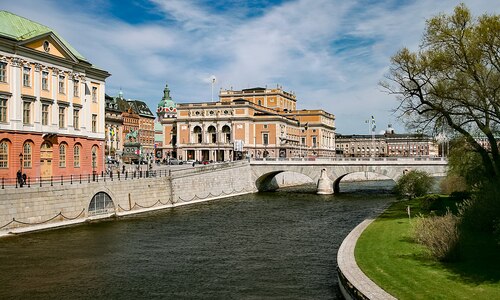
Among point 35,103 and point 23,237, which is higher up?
point 35,103

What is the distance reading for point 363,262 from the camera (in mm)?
22172

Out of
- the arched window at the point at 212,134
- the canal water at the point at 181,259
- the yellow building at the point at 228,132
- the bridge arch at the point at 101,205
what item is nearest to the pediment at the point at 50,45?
the bridge arch at the point at 101,205

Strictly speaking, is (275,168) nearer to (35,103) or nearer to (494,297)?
(35,103)

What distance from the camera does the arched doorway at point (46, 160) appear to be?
47.8 metres

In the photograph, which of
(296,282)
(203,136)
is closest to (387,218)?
(296,282)

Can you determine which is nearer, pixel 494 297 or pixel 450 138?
pixel 494 297

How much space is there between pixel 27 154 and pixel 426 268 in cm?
3824

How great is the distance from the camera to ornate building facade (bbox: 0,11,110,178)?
43.8 meters

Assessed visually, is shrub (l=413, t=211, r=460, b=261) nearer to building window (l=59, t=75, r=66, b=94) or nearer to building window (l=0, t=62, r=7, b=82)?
building window (l=0, t=62, r=7, b=82)

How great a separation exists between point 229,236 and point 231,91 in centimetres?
12032

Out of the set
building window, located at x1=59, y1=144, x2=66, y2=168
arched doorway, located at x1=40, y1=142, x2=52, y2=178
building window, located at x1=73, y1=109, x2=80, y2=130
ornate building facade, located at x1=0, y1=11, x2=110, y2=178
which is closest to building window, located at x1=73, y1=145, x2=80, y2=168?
ornate building facade, located at x1=0, y1=11, x2=110, y2=178

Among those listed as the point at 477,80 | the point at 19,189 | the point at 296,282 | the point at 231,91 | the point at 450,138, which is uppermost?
the point at 231,91

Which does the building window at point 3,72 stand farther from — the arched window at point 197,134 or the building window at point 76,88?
the arched window at point 197,134

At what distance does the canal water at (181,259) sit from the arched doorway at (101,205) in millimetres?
2704
